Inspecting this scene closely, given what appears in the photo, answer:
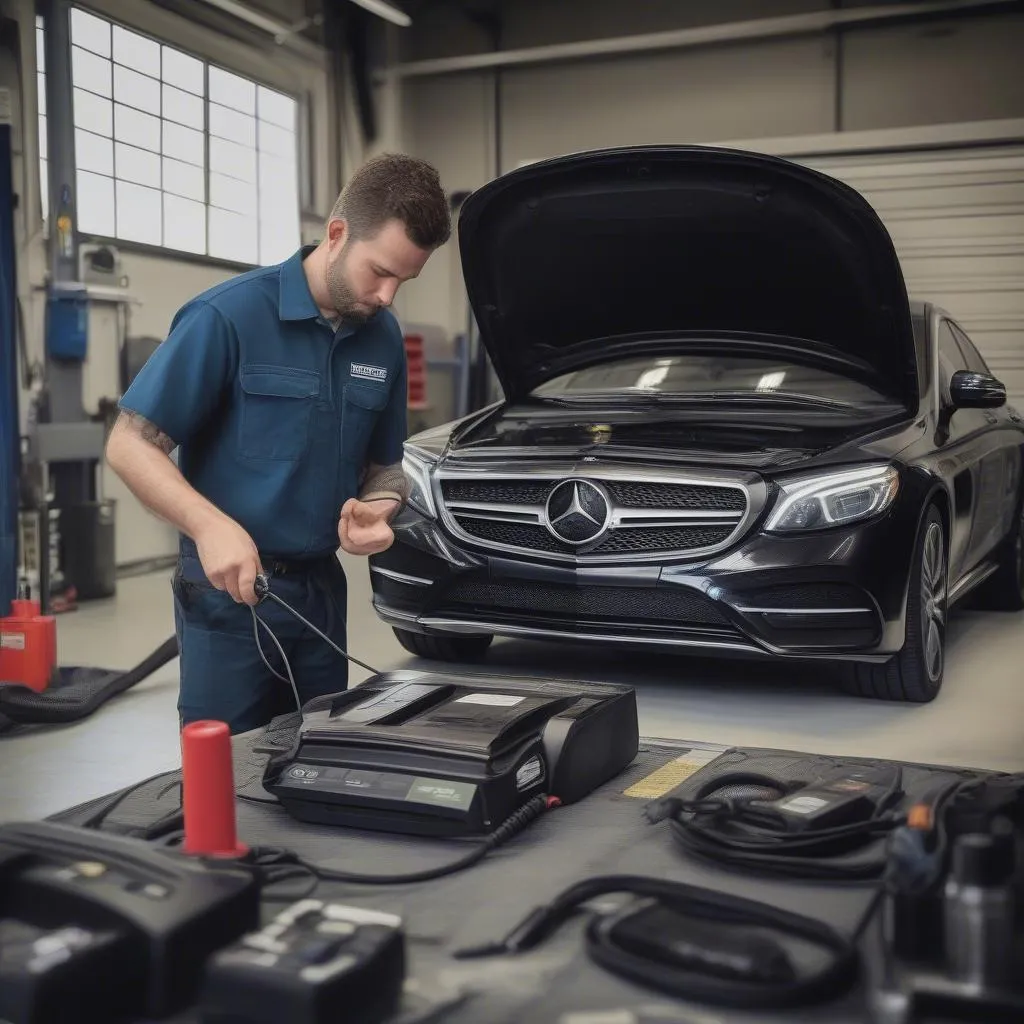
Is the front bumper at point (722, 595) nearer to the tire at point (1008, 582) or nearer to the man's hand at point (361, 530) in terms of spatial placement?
the man's hand at point (361, 530)

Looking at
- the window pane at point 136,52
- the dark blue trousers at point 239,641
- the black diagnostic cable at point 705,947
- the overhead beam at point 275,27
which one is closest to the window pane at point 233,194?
the window pane at point 136,52

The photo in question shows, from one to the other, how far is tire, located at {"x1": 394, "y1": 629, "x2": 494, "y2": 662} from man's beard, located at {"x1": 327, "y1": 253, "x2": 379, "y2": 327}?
2.17 m

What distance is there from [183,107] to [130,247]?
1.30m

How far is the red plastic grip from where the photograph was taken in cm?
130

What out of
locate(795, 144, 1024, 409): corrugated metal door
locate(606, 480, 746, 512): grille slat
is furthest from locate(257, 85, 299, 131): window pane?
locate(606, 480, 746, 512): grille slat

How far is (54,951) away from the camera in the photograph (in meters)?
1.02

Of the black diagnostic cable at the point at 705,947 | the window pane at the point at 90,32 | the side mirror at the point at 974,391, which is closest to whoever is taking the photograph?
the black diagnostic cable at the point at 705,947

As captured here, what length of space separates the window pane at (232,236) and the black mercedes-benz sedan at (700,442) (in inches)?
175

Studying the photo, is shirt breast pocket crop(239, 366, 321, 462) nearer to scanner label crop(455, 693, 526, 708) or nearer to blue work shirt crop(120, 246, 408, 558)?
blue work shirt crop(120, 246, 408, 558)

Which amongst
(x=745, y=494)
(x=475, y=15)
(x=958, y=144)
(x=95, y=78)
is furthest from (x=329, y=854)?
(x=475, y=15)

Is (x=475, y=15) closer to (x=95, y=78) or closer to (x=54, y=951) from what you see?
(x=95, y=78)

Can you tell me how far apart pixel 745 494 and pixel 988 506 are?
1516 mm

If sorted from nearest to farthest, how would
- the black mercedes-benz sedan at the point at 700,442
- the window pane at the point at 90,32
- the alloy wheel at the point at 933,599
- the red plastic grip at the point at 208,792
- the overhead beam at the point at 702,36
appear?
the red plastic grip at the point at 208,792
the black mercedes-benz sedan at the point at 700,442
the alloy wheel at the point at 933,599
the window pane at the point at 90,32
the overhead beam at the point at 702,36

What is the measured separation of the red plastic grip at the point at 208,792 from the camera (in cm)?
130
